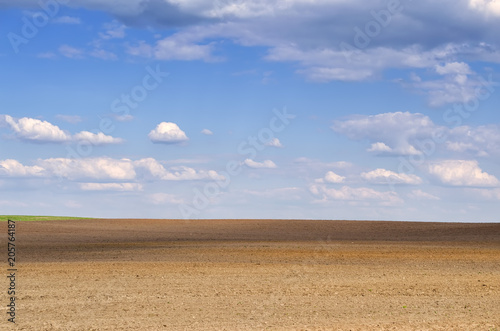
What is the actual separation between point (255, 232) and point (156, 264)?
26.5 m

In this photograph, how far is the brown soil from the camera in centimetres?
1364

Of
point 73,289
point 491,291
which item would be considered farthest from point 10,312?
point 491,291

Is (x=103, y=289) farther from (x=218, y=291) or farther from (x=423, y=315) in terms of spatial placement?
(x=423, y=315)

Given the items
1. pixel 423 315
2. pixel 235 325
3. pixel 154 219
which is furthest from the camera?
pixel 154 219

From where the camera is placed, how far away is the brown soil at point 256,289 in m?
13.6

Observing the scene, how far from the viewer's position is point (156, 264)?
24.1 metres

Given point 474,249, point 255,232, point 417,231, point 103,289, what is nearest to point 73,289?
point 103,289

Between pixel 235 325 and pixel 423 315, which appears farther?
pixel 423 315

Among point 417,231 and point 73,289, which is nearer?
point 73,289

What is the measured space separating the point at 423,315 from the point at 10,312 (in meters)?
9.36

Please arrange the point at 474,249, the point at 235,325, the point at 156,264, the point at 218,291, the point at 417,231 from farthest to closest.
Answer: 1. the point at 417,231
2. the point at 474,249
3. the point at 156,264
4. the point at 218,291
5. the point at 235,325

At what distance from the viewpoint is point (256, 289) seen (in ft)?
58.2

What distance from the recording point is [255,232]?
5022 cm

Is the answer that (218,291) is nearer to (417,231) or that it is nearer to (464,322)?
(464,322)
